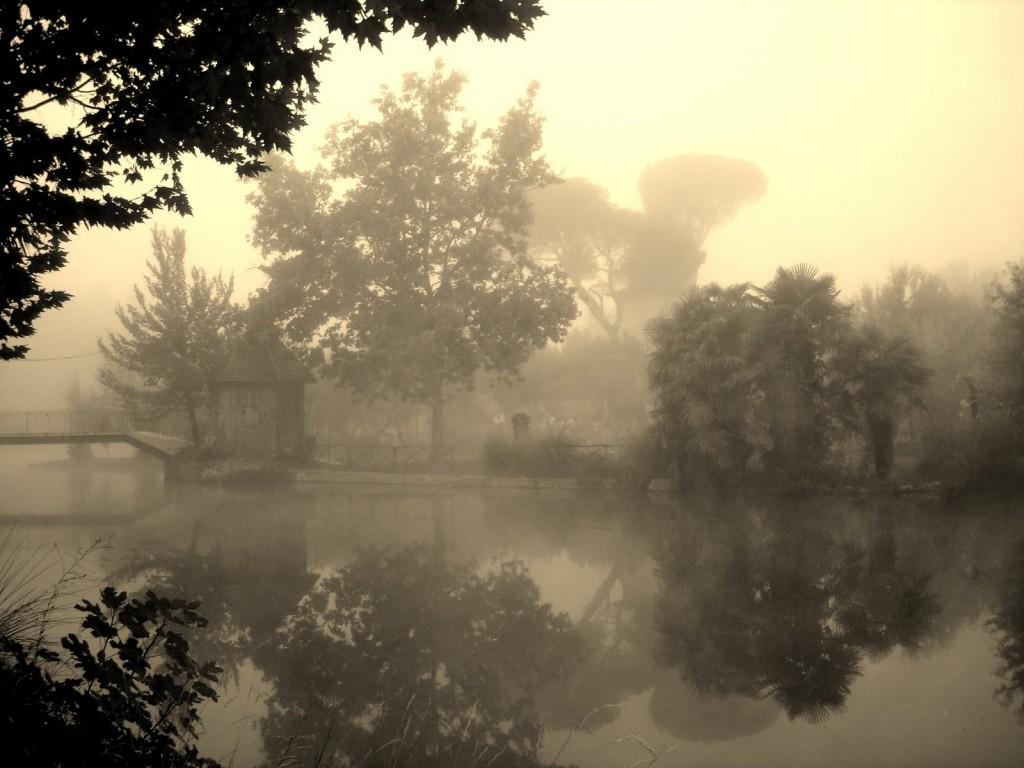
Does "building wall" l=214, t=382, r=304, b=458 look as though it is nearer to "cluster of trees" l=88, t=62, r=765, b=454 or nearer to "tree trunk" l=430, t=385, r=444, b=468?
"cluster of trees" l=88, t=62, r=765, b=454

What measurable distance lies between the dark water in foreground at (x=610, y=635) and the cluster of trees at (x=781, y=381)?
16.0ft

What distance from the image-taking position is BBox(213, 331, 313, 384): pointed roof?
108 ft

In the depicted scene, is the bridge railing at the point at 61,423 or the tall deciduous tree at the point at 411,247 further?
the bridge railing at the point at 61,423

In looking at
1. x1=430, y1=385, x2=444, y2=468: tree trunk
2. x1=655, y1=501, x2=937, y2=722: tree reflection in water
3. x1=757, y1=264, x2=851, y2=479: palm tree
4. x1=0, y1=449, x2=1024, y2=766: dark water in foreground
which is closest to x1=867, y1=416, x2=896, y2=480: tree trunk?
x1=757, y1=264, x2=851, y2=479: palm tree

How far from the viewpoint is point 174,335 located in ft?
112

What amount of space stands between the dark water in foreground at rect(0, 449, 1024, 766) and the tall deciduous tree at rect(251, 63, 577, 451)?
13.7m

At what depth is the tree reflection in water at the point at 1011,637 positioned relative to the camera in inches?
280

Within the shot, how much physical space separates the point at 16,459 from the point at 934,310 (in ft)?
202

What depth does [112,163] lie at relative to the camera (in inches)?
244

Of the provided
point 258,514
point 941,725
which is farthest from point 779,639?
point 258,514

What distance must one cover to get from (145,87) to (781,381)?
65.9ft

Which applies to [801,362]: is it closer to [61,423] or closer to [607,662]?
[607,662]

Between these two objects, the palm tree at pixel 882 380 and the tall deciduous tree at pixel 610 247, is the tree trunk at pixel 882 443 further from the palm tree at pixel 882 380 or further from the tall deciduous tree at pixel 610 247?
the tall deciduous tree at pixel 610 247

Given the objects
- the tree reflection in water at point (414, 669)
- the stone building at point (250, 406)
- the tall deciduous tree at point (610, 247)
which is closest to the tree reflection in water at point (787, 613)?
the tree reflection in water at point (414, 669)
